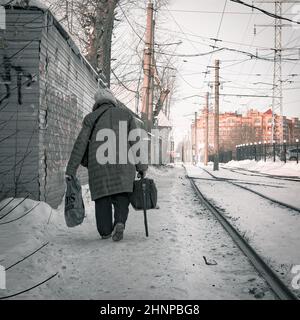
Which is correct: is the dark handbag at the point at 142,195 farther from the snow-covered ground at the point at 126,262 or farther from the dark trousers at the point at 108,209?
the snow-covered ground at the point at 126,262

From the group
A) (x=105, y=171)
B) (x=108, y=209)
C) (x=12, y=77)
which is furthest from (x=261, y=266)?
(x=12, y=77)

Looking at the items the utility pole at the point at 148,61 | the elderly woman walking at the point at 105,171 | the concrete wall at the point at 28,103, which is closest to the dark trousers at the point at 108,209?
the elderly woman walking at the point at 105,171

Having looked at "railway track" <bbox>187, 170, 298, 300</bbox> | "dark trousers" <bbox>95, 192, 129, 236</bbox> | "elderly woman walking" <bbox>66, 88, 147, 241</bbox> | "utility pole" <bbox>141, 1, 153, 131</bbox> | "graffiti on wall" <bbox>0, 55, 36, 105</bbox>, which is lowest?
"railway track" <bbox>187, 170, 298, 300</bbox>

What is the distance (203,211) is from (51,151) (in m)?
3.11

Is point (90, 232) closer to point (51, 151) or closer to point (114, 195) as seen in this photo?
point (114, 195)

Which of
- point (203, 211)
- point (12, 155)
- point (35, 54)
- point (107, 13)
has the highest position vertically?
point (107, 13)

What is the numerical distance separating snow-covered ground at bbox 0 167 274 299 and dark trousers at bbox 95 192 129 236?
0.21 meters

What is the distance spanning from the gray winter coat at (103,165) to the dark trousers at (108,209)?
129 millimetres

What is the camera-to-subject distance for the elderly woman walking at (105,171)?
4.78 m

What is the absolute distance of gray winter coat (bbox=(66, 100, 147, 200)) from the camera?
4.77 metres

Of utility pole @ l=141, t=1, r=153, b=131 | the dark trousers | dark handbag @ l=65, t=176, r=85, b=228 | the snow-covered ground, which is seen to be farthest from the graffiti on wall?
utility pole @ l=141, t=1, r=153, b=131

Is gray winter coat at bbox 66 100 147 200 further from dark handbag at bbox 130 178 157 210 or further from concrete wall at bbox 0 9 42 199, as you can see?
concrete wall at bbox 0 9 42 199
